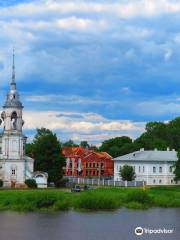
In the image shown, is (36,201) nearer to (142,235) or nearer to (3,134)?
(142,235)

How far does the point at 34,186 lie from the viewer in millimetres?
93062

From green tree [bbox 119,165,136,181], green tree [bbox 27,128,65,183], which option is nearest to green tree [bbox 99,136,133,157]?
green tree [bbox 119,165,136,181]

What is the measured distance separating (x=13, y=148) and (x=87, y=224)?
42.6 m

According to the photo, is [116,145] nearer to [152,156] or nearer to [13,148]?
[152,156]

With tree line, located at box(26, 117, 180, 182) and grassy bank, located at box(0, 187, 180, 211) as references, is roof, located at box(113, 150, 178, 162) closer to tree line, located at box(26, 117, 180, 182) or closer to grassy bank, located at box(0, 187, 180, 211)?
tree line, located at box(26, 117, 180, 182)

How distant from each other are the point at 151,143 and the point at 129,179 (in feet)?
102

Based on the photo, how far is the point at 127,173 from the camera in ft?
357

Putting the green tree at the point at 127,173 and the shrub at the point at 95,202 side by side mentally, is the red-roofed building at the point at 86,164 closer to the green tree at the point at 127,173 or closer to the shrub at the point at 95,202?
the green tree at the point at 127,173

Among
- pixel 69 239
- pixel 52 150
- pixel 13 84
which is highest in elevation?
pixel 13 84

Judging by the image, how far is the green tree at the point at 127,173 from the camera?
356 ft

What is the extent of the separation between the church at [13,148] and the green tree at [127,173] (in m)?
18.9

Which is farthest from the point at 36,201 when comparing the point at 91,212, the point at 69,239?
the point at 69,239

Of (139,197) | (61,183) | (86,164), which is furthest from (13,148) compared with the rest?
(86,164)

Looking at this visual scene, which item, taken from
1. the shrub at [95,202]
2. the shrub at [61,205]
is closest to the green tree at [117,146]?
the shrub at [95,202]
